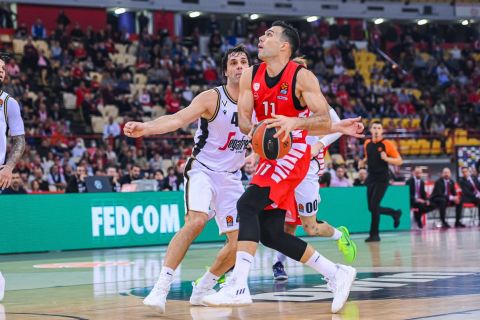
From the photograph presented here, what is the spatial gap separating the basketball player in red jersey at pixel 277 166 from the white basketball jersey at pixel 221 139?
2.74 ft

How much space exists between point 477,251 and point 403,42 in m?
31.3

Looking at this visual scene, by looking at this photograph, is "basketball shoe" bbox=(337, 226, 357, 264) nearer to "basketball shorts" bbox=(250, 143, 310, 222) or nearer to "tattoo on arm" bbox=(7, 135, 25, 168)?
"basketball shorts" bbox=(250, 143, 310, 222)

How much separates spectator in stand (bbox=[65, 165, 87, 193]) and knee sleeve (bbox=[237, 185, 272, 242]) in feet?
43.5

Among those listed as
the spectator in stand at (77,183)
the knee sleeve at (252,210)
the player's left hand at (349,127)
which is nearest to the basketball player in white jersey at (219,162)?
the knee sleeve at (252,210)

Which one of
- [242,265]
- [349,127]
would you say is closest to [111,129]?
[349,127]

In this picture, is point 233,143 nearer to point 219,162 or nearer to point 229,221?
point 219,162

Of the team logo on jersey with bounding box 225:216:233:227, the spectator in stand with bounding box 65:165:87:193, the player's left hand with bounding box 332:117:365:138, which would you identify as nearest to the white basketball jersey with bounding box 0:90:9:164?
the team logo on jersey with bounding box 225:216:233:227

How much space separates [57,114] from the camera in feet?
95.9

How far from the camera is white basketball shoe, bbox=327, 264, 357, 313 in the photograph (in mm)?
7695

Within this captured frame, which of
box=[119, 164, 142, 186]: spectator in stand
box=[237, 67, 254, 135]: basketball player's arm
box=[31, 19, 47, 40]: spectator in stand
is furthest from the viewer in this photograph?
box=[31, 19, 47, 40]: spectator in stand

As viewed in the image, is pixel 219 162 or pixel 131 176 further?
pixel 131 176

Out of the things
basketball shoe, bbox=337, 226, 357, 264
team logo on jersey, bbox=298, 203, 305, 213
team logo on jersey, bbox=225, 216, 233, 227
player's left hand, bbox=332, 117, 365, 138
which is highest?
player's left hand, bbox=332, 117, 365, 138

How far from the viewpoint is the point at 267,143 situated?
7500mm

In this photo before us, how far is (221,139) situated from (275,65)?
1.24 m
